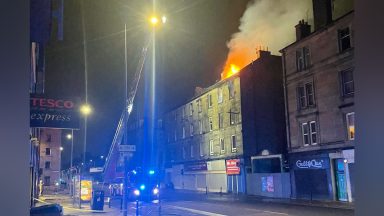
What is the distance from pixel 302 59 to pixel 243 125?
34.8 ft

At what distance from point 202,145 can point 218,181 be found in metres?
5.58

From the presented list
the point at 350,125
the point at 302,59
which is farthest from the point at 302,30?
the point at 350,125

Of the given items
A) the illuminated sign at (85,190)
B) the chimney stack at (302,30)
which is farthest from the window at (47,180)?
the chimney stack at (302,30)

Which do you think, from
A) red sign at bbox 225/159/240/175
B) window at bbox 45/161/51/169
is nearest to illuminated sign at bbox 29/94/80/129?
red sign at bbox 225/159/240/175

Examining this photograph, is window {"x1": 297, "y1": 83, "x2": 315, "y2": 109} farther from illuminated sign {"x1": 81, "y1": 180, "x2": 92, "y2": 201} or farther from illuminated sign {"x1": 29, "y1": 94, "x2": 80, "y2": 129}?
illuminated sign {"x1": 29, "y1": 94, "x2": 80, "y2": 129}

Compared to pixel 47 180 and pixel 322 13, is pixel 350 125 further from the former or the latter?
pixel 47 180

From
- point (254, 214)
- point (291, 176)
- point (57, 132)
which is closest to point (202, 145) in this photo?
point (291, 176)

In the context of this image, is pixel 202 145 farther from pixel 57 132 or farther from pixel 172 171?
pixel 57 132

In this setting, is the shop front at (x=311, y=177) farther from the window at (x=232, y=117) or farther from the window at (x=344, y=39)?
the window at (x=232, y=117)

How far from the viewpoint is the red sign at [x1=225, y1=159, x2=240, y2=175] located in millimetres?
38375

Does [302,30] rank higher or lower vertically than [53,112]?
higher

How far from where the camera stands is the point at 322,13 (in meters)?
28.8

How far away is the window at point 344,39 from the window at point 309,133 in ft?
19.5
